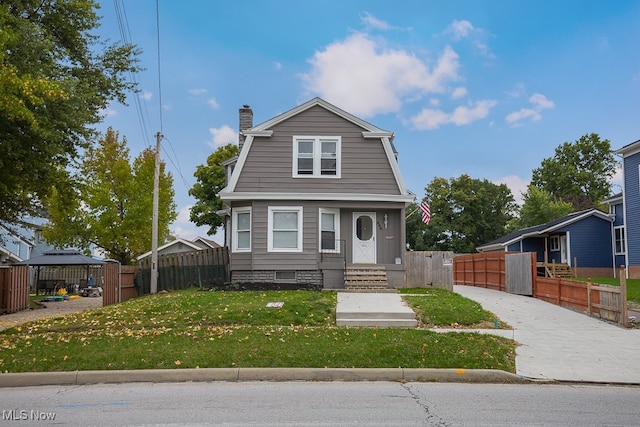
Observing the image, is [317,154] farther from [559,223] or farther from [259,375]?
[559,223]

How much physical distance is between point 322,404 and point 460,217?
51.7 meters

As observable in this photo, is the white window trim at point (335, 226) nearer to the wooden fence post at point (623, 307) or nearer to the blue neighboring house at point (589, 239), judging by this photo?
the wooden fence post at point (623, 307)

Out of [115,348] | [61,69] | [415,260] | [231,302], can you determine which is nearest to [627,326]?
[415,260]

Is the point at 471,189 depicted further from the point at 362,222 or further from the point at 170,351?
the point at 170,351

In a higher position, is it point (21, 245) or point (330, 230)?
point (21, 245)

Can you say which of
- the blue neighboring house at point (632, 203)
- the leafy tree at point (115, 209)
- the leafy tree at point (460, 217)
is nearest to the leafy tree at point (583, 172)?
the leafy tree at point (460, 217)

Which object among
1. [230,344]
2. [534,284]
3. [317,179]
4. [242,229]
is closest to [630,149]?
[534,284]

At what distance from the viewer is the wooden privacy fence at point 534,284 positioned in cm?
1419

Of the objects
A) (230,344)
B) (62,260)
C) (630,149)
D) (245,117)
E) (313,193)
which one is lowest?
(230,344)

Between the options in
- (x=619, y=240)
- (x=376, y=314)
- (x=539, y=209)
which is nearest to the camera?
(x=376, y=314)

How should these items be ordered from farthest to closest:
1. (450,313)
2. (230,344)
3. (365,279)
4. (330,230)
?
(330,230)
(365,279)
(450,313)
(230,344)

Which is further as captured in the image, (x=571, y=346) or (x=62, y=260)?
(x=62, y=260)

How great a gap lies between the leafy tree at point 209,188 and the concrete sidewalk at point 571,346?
3291 cm

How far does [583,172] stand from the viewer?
6144 cm
